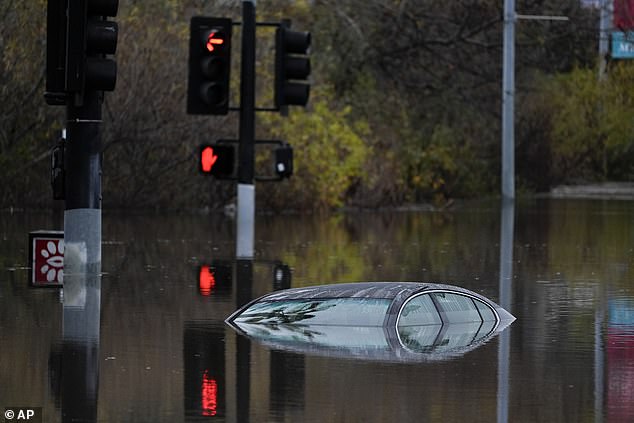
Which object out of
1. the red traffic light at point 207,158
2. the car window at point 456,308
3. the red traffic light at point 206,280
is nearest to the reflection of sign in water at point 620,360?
the car window at point 456,308

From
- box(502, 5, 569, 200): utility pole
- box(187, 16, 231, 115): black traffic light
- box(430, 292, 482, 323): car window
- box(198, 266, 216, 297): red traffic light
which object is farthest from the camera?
box(502, 5, 569, 200): utility pole

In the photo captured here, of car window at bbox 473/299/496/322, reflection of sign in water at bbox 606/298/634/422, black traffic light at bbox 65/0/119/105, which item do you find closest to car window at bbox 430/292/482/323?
car window at bbox 473/299/496/322

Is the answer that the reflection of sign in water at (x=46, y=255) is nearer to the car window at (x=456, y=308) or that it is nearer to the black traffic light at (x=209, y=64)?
the black traffic light at (x=209, y=64)

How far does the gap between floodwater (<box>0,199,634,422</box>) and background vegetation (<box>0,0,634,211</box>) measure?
8.06 metres

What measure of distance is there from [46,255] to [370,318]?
25.4 feet

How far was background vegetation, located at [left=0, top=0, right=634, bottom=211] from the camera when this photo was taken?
41.8m

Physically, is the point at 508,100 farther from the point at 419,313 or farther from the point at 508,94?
the point at 419,313

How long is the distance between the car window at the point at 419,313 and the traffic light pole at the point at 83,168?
5.51m

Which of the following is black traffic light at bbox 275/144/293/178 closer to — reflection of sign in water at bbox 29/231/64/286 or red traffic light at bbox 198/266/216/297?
red traffic light at bbox 198/266/216/297

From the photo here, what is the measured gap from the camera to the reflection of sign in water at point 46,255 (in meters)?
23.1

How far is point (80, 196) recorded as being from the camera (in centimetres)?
2120

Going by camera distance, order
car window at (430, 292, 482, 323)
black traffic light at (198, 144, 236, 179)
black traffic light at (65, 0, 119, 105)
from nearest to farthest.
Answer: car window at (430, 292, 482, 323) < black traffic light at (65, 0, 119, 105) < black traffic light at (198, 144, 236, 179)

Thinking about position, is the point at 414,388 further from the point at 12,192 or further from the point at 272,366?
the point at 12,192

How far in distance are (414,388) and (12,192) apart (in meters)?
30.0
